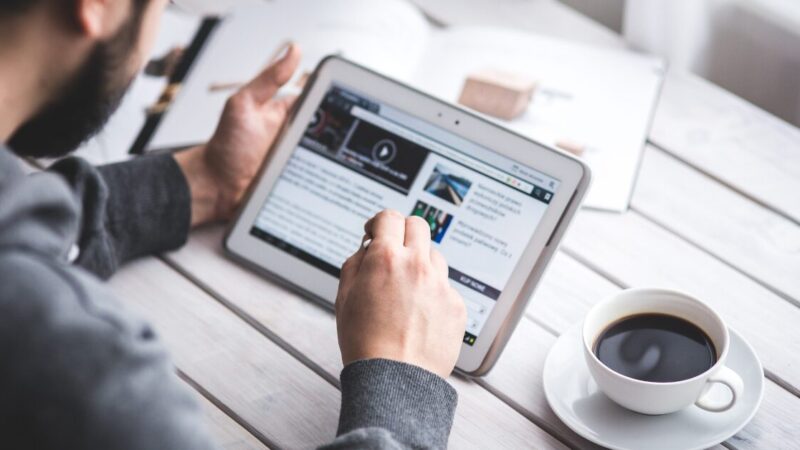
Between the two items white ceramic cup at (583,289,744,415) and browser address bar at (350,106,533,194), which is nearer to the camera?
white ceramic cup at (583,289,744,415)

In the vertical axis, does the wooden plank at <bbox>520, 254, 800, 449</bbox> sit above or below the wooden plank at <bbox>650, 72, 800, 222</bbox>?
below

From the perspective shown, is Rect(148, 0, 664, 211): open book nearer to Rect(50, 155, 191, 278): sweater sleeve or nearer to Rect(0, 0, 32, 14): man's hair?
Rect(50, 155, 191, 278): sweater sleeve

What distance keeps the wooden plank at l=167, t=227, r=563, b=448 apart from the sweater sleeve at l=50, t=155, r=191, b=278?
3 cm

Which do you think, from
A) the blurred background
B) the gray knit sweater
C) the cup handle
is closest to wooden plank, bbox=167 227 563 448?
the cup handle

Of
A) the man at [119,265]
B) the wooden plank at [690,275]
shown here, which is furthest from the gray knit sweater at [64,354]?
the wooden plank at [690,275]

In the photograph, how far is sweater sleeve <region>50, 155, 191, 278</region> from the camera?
874mm

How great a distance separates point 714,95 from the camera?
1.16 m

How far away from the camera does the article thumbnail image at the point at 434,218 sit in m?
0.87

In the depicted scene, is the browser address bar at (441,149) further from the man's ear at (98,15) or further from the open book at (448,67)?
the man's ear at (98,15)

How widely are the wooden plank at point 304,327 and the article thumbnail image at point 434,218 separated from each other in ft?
0.42

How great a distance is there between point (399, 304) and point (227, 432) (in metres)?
0.18

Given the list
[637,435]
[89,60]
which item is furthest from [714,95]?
[89,60]

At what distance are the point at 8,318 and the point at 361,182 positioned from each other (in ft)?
1.47

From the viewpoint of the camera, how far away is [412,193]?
2.93ft
